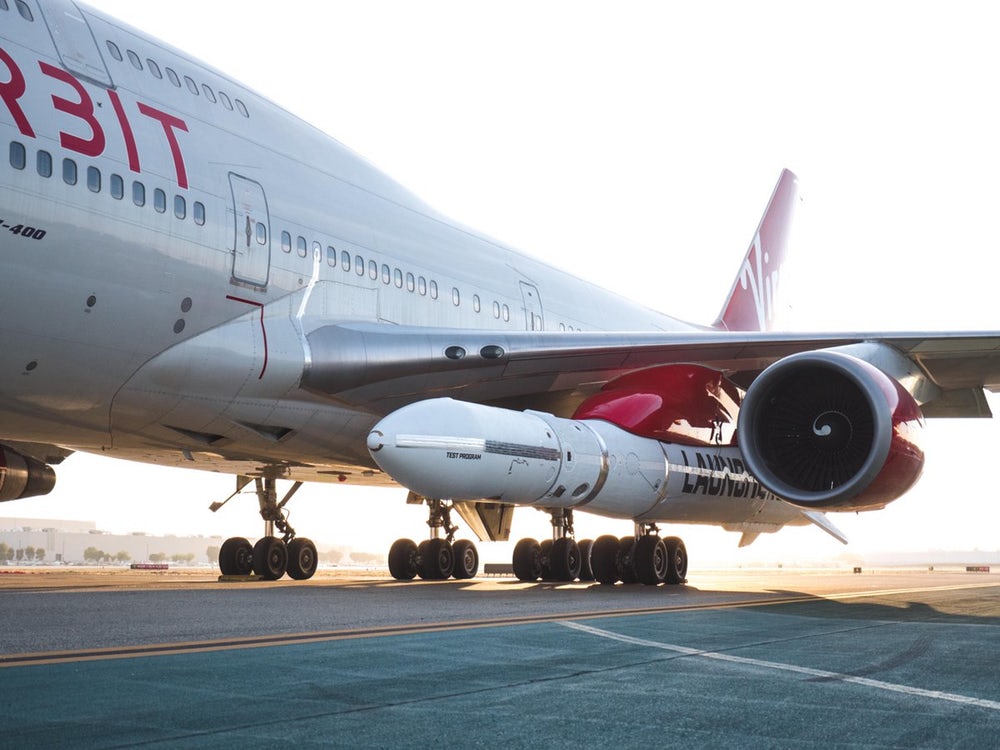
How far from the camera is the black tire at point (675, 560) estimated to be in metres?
13.4

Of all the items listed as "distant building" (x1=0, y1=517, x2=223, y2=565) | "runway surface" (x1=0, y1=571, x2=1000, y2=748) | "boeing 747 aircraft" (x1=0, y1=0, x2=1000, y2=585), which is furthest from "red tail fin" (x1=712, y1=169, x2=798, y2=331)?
"distant building" (x1=0, y1=517, x2=223, y2=565)

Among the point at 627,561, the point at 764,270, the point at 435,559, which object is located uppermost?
the point at 764,270

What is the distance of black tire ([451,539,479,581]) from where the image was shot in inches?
653

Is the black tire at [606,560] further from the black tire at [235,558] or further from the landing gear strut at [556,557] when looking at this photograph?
the black tire at [235,558]

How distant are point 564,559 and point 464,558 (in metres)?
3.22

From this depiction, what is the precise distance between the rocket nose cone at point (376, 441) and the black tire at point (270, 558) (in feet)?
22.3

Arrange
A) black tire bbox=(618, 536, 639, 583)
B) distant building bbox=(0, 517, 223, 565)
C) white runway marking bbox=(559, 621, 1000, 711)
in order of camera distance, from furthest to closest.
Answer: distant building bbox=(0, 517, 223, 565) → black tire bbox=(618, 536, 639, 583) → white runway marking bbox=(559, 621, 1000, 711)

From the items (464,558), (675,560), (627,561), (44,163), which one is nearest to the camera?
(44,163)

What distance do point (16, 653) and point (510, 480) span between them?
503 centimetres

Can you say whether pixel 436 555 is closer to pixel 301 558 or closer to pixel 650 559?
pixel 301 558

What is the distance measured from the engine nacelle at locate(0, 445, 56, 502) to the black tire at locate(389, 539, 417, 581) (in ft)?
17.5

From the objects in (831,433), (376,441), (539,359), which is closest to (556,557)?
(539,359)

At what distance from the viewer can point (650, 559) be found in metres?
13.1

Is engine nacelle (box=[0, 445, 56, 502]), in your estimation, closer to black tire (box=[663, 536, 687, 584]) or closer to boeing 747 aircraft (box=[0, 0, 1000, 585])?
boeing 747 aircraft (box=[0, 0, 1000, 585])
